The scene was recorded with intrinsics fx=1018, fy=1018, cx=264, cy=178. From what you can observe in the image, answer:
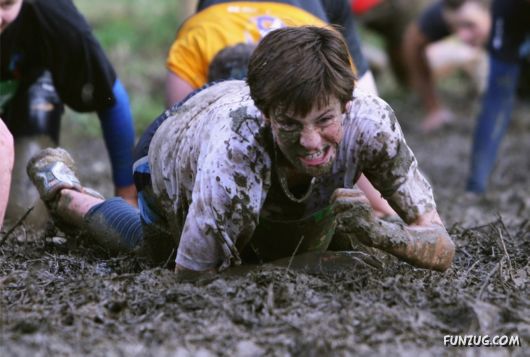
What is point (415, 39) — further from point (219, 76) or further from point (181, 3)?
point (219, 76)

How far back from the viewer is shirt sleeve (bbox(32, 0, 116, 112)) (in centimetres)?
500

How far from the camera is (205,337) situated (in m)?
3.08

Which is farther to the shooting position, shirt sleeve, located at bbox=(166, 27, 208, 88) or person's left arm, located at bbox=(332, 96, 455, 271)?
shirt sleeve, located at bbox=(166, 27, 208, 88)

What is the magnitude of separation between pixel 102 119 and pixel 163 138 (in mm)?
1576

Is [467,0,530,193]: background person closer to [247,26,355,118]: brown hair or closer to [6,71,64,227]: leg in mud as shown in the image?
[6,71,64,227]: leg in mud

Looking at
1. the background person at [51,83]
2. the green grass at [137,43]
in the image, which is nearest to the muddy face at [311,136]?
the background person at [51,83]

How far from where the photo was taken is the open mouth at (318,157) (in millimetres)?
3445

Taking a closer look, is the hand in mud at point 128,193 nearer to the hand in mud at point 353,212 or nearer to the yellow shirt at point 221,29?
the yellow shirt at point 221,29

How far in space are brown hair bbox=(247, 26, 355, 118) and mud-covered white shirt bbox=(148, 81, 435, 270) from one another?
0.13 m

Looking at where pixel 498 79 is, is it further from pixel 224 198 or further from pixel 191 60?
pixel 224 198

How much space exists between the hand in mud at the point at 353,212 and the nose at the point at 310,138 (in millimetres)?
179

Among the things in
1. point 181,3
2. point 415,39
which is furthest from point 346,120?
point 181,3

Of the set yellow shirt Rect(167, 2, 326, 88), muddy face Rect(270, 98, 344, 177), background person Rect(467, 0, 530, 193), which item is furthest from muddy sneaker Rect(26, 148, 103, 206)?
background person Rect(467, 0, 530, 193)

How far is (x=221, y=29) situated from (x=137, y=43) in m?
7.87
